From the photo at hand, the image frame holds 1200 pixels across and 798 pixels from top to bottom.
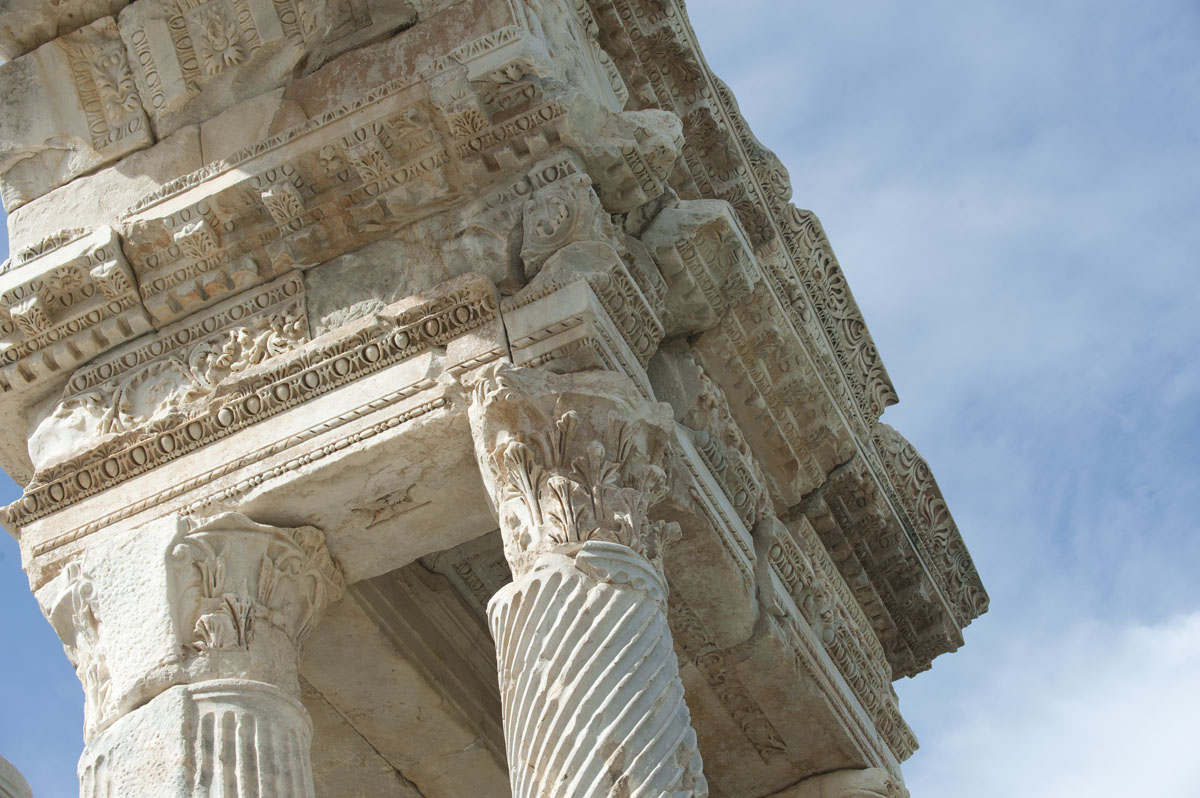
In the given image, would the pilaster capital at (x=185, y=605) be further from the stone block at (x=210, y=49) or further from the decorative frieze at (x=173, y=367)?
the stone block at (x=210, y=49)

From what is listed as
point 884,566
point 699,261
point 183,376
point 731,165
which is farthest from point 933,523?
point 183,376

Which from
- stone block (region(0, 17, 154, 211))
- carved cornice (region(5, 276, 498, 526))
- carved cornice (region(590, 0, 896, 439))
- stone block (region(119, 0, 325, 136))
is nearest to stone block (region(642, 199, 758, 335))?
carved cornice (region(590, 0, 896, 439))

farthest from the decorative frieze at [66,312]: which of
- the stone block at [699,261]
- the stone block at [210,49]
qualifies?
the stone block at [699,261]

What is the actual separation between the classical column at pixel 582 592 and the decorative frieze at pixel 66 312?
220 cm

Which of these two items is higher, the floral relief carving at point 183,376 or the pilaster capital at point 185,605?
the floral relief carving at point 183,376

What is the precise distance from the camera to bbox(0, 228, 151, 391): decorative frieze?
27.0 ft

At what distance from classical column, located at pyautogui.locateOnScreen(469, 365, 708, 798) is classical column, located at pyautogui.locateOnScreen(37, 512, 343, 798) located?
3.57 feet

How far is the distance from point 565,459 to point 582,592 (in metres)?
0.69

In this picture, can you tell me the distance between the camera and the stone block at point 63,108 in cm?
893

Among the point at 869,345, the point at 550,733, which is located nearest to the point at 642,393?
the point at 550,733

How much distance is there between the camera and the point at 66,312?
8.30 m

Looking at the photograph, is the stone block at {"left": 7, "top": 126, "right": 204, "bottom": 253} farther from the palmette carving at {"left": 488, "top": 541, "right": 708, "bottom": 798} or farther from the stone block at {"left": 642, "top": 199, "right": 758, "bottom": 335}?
the palmette carving at {"left": 488, "top": 541, "right": 708, "bottom": 798}

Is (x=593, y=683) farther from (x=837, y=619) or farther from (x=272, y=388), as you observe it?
(x=837, y=619)

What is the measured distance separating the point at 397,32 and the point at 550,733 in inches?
154
